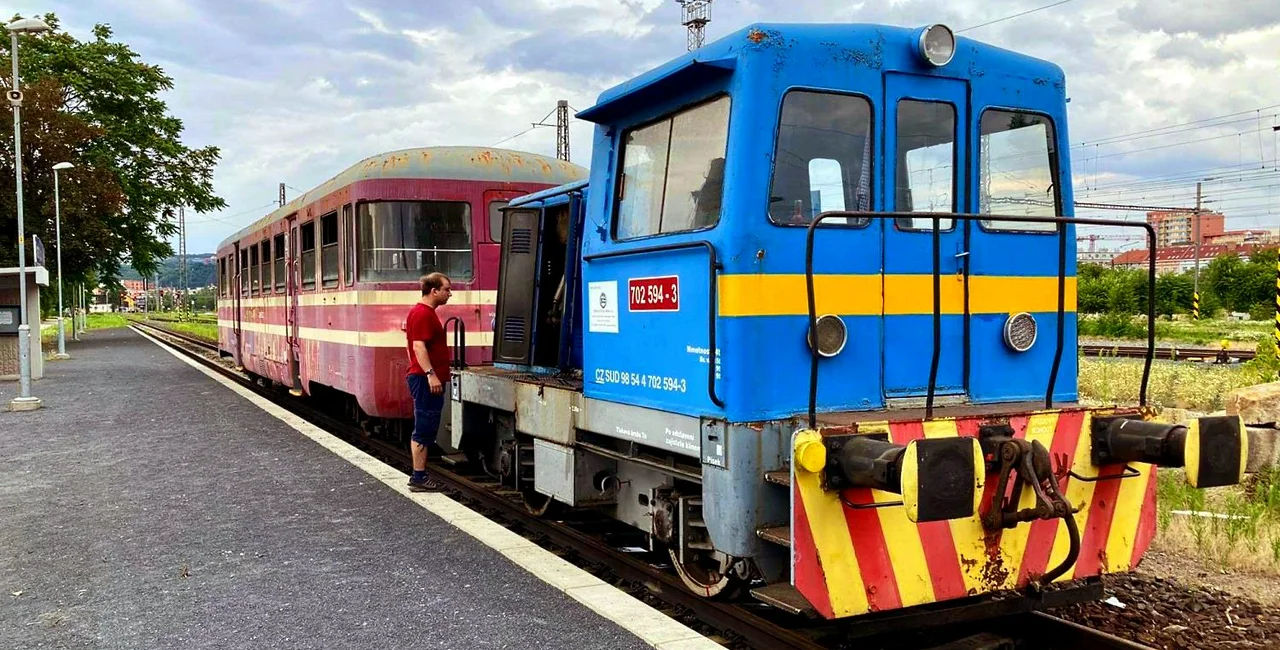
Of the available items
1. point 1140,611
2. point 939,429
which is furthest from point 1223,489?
point 939,429

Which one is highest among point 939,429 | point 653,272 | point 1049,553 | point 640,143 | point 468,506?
point 640,143

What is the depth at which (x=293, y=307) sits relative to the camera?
43.5 feet

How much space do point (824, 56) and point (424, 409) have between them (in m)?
4.95

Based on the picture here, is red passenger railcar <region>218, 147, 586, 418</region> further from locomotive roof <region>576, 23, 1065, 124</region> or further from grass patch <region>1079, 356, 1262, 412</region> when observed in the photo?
grass patch <region>1079, 356, 1262, 412</region>

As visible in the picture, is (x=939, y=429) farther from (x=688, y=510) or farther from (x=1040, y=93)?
(x=1040, y=93)

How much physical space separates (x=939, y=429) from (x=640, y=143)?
2207 mm

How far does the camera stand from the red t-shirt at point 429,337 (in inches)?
317

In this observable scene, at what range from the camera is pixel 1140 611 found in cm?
504

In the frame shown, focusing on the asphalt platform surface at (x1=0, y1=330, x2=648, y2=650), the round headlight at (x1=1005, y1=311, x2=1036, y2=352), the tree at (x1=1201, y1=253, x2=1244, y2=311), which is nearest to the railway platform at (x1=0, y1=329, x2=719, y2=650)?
the asphalt platform surface at (x1=0, y1=330, x2=648, y2=650)

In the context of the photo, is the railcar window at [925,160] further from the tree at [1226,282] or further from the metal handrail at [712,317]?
the tree at [1226,282]

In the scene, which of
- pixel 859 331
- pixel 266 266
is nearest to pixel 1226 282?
pixel 266 266

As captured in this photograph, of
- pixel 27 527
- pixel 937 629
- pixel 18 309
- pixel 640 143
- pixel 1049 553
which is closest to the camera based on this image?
pixel 1049 553

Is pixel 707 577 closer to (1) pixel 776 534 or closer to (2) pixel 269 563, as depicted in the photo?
(1) pixel 776 534

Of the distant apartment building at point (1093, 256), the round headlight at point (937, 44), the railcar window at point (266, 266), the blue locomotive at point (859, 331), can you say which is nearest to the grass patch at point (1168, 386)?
the blue locomotive at point (859, 331)
